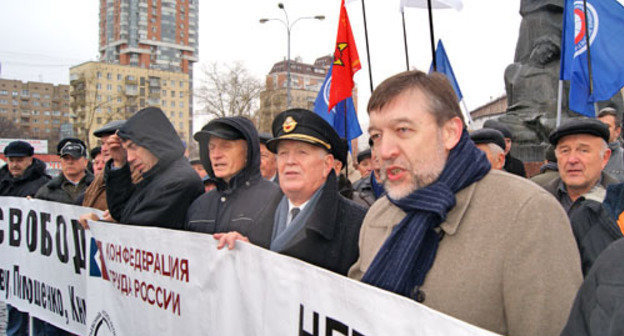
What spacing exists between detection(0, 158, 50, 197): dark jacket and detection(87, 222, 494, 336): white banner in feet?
10.0

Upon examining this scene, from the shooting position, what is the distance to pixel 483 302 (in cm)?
168

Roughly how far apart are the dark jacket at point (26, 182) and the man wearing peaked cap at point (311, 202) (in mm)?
4534

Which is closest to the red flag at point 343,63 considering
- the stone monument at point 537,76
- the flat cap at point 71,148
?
the flat cap at point 71,148

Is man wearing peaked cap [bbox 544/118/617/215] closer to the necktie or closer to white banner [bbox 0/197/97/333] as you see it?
the necktie

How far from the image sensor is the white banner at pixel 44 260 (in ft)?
13.8

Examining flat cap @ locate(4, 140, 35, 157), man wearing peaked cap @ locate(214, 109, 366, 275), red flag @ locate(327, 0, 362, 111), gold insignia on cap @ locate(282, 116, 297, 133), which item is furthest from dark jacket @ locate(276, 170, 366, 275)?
flat cap @ locate(4, 140, 35, 157)

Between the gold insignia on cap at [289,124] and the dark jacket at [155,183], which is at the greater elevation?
the gold insignia on cap at [289,124]

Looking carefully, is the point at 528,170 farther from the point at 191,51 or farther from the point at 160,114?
the point at 191,51

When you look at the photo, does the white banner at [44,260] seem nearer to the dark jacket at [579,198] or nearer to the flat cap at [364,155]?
the flat cap at [364,155]

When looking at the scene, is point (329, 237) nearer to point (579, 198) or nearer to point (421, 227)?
point (421, 227)

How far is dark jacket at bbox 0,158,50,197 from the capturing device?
638cm

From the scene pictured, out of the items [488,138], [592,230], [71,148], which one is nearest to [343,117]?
[488,138]

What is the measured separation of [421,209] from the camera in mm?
1849

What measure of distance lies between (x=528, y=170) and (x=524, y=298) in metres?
9.02
